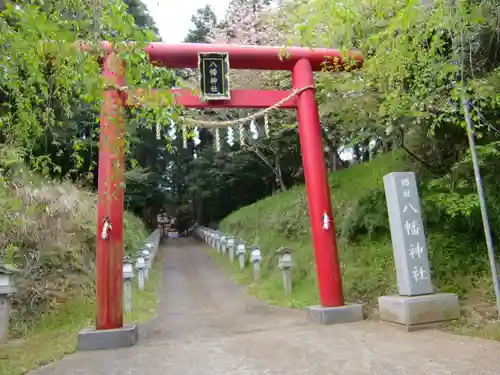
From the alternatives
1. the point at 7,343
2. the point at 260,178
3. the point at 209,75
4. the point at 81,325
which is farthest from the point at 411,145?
the point at 260,178

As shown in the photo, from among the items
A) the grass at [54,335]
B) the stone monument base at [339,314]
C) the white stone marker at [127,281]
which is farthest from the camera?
the white stone marker at [127,281]

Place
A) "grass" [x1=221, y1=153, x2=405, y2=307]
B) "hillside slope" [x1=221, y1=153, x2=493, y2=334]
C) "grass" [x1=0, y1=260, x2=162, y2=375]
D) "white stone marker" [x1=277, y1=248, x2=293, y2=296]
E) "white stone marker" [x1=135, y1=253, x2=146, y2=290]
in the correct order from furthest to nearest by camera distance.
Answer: "white stone marker" [x1=135, y1=253, x2=146, y2=290] < "white stone marker" [x1=277, y1=248, x2=293, y2=296] < "grass" [x1=221, y1=153, x2=405, y2=307] < "hillside slope" [x1=221, y1=153, x2=493, y2=334] < "grass" [x1=0, y1=260, x2=162, y2=375]

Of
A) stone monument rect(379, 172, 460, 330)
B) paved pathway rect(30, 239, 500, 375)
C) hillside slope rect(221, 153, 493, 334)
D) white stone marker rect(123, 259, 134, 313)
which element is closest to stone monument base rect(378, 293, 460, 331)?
stone monument rect(379, 172, 460, 330)

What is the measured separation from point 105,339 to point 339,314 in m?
3.65

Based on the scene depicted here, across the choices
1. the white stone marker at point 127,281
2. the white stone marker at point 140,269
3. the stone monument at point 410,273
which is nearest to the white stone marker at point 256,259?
the white stone marker at point 140,269

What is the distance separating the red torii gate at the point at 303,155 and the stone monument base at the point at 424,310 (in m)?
1.26

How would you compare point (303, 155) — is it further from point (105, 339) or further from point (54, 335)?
point (54, 335)

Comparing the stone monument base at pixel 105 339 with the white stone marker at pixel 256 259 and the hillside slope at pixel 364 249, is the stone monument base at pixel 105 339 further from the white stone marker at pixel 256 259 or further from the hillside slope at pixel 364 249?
the white stone marker at pixel 256 259

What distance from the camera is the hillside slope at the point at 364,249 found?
6680mm

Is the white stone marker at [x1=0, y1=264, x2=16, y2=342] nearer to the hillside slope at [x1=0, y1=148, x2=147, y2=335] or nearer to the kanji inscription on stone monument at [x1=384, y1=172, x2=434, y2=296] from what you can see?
the hillside slope at [x1=0, y1=148, x2=147, y2=335]

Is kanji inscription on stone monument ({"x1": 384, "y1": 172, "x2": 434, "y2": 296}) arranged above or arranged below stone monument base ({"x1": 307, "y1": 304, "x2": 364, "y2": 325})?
above

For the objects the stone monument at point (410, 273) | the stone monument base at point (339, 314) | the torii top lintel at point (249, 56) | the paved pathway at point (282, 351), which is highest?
the torii top lintel at point (249, 56)

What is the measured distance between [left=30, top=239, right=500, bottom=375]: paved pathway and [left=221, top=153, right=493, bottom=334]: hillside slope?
1208mm

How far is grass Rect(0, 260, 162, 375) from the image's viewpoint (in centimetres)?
492
